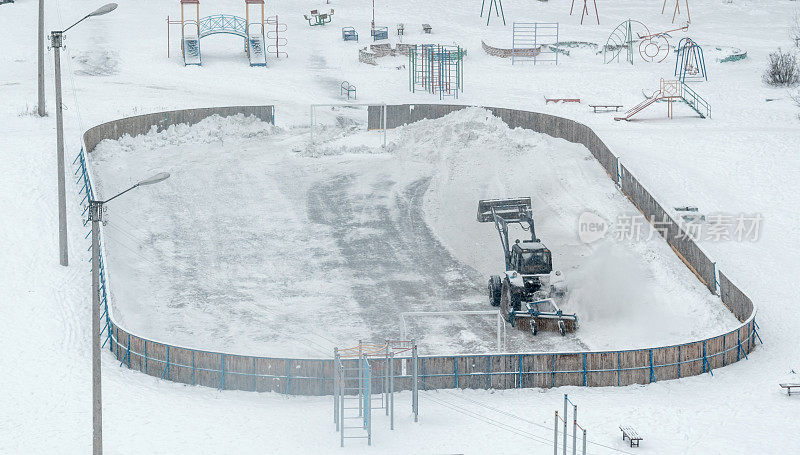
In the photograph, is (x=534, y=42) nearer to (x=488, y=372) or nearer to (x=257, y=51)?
(x=257, y=51)

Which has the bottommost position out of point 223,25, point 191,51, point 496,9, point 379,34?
point 191,51

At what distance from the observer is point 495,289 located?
34.1 m

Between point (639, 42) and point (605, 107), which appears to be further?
point (639, 42)

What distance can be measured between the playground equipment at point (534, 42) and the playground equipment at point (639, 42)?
3087 mm

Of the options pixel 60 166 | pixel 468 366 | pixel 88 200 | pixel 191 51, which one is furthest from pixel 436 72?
pixel 468 366

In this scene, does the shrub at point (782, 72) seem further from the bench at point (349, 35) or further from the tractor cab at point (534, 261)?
the tractor cab at point (534, 261)

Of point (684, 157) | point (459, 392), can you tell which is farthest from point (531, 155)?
point (459, 392)

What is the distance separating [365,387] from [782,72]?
36986 mm

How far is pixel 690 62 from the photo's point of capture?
2383 inches

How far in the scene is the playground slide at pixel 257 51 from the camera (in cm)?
6125

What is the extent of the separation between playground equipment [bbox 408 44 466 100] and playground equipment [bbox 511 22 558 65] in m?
4.16

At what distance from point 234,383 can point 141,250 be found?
38.1 ft

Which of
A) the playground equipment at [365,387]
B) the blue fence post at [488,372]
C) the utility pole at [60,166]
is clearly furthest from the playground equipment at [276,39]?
the blue fence post at [488,372]

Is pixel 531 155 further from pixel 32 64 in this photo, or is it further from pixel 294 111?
pixel 32 64
